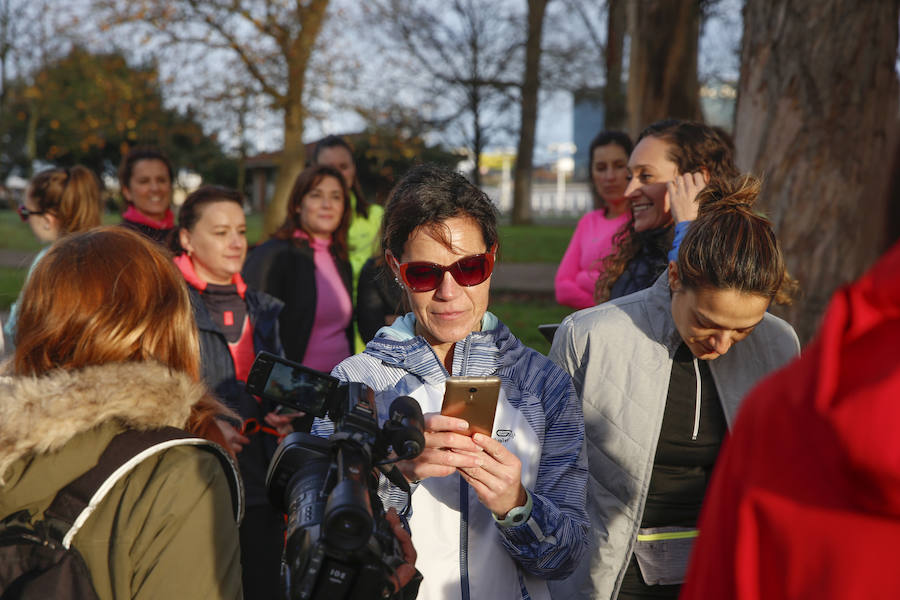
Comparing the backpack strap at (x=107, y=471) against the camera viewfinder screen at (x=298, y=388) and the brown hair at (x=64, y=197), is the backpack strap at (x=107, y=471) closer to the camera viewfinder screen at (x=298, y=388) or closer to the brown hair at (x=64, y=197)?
the camera viewfinder screen at (x=298, y=388)

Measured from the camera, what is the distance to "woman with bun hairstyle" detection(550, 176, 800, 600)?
8.25 ft

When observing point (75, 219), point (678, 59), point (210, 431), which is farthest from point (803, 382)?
point (678, 59)

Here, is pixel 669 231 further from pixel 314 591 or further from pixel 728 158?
pixel 314 591

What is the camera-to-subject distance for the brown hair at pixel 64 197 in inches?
191

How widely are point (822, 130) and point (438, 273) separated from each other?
429 centimetres

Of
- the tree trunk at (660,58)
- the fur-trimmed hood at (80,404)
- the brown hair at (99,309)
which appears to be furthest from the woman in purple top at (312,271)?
the tree trunk at (660,58)

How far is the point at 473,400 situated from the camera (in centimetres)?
182

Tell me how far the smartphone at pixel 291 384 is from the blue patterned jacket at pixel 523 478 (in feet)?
1.64

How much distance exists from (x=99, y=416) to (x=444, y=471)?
0.72 m

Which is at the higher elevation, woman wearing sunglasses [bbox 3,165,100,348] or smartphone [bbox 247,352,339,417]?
woman wearing sunglasses [bbox 3,165,100,348]

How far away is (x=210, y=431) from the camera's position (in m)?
1.99

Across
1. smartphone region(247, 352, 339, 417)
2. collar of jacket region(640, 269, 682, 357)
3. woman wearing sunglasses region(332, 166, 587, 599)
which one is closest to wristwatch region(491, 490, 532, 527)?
woman wearing sunglasses region(332, 166, 587, 599)

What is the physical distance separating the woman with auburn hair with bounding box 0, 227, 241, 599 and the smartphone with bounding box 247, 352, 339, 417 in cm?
24

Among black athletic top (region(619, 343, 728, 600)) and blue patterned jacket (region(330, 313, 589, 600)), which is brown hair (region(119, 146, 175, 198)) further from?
black athletic top (region(619, 343, 728, 600))
